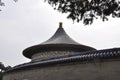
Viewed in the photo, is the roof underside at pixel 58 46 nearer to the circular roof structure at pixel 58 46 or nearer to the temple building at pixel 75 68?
the circular roof structure at pixel 58 46

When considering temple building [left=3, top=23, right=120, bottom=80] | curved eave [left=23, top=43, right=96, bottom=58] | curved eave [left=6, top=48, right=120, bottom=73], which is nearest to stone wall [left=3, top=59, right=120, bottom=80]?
temple building [left=3, top=23, right=120, bottom=80]

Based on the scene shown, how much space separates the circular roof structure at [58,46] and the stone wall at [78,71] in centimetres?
500

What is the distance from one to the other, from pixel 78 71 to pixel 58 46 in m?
6.78

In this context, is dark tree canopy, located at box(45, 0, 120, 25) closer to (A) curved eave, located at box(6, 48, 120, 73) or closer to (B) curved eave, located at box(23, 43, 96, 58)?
(A) curved eave, located at box(6, 48, 120, 73)

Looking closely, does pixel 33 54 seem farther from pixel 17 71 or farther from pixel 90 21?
pixel 90 21

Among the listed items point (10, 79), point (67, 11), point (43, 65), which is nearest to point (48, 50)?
point (10, 79)

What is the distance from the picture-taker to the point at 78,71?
13.3m

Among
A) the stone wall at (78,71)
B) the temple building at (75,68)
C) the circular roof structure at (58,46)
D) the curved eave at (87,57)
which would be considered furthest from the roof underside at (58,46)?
the curved eave at (87,57)

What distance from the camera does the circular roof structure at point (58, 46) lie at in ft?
65.5

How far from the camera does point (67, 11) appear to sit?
277 inches

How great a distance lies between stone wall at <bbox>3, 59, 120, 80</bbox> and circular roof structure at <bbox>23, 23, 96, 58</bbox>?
5.00 metres

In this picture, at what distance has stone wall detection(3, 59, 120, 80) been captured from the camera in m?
12.5

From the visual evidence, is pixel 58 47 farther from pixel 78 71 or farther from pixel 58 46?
pixel 78 71

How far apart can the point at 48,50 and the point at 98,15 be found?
1356cm
